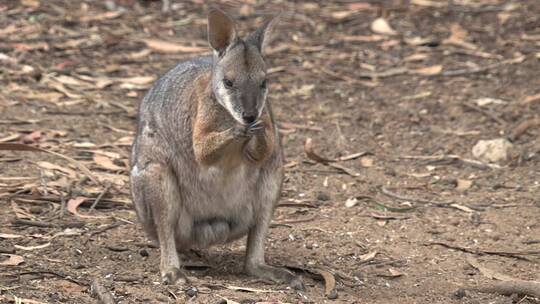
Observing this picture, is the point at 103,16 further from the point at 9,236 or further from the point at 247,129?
the point at 247,129

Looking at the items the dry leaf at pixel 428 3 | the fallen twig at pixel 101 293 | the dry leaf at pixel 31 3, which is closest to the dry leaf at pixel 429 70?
the dry leaf at pixel 428 3

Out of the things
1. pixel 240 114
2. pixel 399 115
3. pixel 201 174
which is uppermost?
pixel 240 114

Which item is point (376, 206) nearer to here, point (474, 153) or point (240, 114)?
point (474, 153)

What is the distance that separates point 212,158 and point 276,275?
626 mm

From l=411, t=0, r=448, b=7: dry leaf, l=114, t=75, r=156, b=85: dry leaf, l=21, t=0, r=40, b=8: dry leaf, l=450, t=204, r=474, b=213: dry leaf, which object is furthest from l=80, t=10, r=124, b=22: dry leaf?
l=450, t=204, r=474, b=213: dry leaf

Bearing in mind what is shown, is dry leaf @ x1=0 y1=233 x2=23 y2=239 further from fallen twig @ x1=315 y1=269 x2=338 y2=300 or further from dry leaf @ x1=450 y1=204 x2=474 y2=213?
dry leaf @ x1=450 y1=204 x2=474 y2=213

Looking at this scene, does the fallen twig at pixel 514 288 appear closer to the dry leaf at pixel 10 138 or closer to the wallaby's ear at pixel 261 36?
the wallaby's ear at pixel 261 36

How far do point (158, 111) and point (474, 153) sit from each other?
9.20ft

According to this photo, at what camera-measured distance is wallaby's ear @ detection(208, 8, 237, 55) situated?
179 inches

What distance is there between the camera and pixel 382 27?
31.3 ft

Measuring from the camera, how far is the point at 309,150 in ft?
21.7

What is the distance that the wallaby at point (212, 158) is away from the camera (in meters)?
4.48

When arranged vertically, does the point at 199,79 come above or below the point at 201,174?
above

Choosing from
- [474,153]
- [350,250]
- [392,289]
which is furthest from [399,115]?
[392,289]
